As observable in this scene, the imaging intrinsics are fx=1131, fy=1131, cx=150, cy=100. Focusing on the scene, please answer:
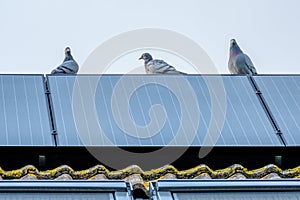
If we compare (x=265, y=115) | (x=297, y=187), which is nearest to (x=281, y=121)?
(x=265, y=115)

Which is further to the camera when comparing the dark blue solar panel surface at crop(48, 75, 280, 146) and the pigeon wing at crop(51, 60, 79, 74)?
the pigeon wing at crop(51, 60, 79, 74)

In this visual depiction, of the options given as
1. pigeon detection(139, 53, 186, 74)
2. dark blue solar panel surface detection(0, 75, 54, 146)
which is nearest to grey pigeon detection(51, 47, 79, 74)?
pigeon detection(139, 53, 186, 74)

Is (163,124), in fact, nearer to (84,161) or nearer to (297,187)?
(84,161)

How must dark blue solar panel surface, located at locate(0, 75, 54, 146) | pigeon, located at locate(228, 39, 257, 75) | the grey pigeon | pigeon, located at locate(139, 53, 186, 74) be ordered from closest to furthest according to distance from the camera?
dark blue solar panel surface, located at locate(0, 75, 54, 146)
pigeon, located at locate(139, 53, 186, 74)
the grey pigeon
pigeon, located at locate(228, 39, 257, 75)

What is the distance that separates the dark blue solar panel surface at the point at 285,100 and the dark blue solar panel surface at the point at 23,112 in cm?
225

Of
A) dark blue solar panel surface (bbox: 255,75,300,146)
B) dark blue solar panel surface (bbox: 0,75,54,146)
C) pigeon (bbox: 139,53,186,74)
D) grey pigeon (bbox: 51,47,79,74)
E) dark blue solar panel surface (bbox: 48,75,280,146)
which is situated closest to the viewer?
dark blue solar panel surface (bbox: 0,75,54,146)

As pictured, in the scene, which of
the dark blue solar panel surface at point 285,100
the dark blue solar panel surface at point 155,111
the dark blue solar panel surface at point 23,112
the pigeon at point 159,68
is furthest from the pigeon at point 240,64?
the dark blue solar panel surface at point 23,112

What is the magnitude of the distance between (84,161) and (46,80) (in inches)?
91.4

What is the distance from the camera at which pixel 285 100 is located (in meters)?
11.6

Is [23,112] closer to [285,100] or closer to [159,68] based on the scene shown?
[285,100]

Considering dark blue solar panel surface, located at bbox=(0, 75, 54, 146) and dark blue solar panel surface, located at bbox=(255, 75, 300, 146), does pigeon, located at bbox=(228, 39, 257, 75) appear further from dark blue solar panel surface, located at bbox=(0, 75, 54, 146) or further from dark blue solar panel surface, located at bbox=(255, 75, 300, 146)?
dark blue solar panel surface, located at bbox=(0, 75, 54, 146)

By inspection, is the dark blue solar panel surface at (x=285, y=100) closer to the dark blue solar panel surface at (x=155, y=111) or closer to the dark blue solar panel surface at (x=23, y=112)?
the dark blue solar panel surface at (x=155, y=111)

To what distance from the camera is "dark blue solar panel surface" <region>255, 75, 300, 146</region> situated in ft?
35.1

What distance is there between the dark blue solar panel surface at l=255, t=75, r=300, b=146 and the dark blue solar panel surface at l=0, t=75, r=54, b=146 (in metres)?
2.25
